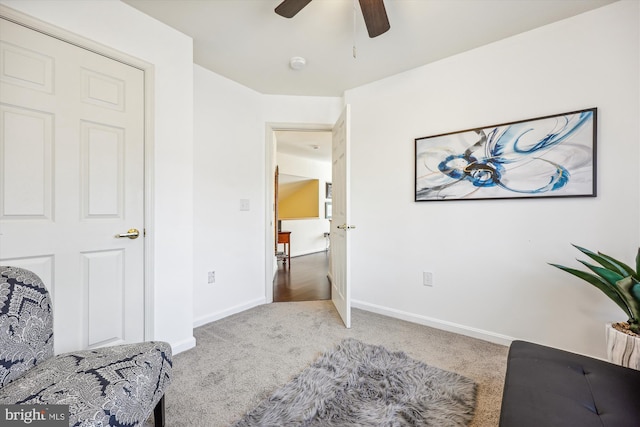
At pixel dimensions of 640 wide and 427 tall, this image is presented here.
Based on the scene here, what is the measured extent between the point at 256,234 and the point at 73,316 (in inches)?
65.9

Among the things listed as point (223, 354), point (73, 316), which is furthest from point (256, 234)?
point (73, 316)

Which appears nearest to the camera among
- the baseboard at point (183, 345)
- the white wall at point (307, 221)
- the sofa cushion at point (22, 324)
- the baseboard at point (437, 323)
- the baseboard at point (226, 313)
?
the sofa cushion at point (22, 324)

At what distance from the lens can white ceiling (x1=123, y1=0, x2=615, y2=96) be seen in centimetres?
176

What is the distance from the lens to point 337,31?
202 centimetres

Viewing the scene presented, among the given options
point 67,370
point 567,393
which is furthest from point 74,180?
point 567,393

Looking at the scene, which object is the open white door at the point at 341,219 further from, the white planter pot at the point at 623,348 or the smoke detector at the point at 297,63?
the white planter pot at the point at 623,348

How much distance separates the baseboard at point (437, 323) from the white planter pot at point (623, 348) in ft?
2.28

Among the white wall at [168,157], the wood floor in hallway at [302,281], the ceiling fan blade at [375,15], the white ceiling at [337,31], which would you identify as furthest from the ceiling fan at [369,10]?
the wood floor in hallway at [302,281]

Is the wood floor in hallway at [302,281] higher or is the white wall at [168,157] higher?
the white wall at [168,157]

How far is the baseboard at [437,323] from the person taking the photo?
6.99ft

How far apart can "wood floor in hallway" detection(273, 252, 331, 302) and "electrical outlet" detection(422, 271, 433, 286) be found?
48.3 inches

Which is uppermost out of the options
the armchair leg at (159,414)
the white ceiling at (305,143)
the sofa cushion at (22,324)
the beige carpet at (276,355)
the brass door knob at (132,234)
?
the white ceiling at (305,143)

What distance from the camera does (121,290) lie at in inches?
69.7

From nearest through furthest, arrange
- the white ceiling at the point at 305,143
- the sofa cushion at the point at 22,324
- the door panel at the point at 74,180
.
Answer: the sofa cushion at the point at 22,324 < the door panel at the point at 74,180 < the white ceiling at the point at 305,143
